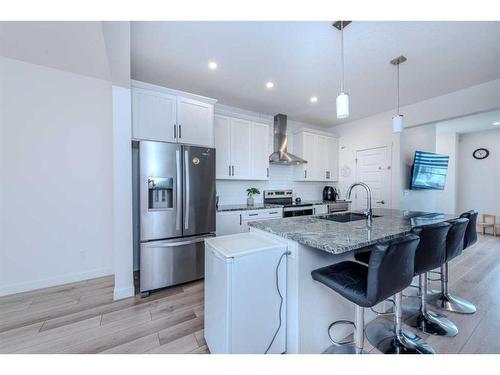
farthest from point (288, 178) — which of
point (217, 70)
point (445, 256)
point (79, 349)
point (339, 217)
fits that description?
point (79, 349)

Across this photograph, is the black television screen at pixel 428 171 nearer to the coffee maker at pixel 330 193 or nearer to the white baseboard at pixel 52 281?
the coffee maker at pixel 330 193

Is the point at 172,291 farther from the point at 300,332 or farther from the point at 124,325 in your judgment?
the point at 300,332

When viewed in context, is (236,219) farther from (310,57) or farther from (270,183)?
(310,57)

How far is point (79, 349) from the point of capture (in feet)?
5.26

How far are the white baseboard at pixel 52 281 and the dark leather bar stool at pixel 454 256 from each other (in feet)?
13.3

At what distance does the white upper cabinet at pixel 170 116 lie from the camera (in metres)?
2.55

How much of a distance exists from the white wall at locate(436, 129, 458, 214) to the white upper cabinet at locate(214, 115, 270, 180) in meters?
5.54

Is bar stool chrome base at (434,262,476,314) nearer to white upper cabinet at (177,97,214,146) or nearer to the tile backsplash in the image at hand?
the tile backsplash

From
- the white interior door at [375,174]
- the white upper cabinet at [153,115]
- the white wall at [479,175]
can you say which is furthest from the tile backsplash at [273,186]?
the white wall at [479,175]

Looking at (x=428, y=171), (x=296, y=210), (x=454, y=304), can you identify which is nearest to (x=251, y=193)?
(x=296, y=210)

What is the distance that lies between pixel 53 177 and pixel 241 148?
105 inches

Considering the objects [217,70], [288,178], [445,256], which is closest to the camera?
[445,256]

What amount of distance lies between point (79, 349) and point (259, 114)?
4.19 m

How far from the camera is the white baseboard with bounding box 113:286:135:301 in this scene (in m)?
2.34
